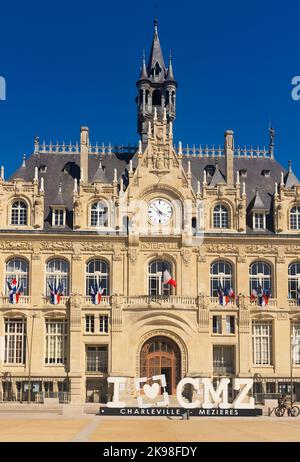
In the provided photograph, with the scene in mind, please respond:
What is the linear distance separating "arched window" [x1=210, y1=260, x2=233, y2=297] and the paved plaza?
3323 centimetres

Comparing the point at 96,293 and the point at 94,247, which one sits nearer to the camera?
the point at 96,293

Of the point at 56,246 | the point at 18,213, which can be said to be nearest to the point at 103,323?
the point at 56,246

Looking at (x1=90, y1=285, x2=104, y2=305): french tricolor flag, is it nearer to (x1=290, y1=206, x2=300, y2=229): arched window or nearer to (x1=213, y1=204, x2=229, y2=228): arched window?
(x1=213, y1=204, x2=229, y2=228): arched window

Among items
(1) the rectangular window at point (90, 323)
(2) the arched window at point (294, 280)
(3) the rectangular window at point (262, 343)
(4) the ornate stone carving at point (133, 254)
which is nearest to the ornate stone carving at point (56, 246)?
(4) the ornate stone carving at point (133, 254)

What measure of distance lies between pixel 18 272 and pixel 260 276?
2500cm

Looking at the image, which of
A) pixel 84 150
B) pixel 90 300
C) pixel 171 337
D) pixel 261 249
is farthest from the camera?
pixel 84 150

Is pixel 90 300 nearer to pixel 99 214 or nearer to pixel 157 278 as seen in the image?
pixel 157 278

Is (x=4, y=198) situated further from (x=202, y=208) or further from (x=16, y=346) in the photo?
(x=202, y=208)

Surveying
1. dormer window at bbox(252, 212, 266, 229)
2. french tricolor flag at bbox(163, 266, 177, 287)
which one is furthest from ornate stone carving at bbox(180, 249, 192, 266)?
dormer window at bbox(252, 212, 266, 229)

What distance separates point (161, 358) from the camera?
8500 cm

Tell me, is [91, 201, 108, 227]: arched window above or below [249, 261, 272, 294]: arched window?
above

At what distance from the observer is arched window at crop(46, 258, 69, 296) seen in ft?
282

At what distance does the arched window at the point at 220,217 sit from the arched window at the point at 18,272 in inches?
798
